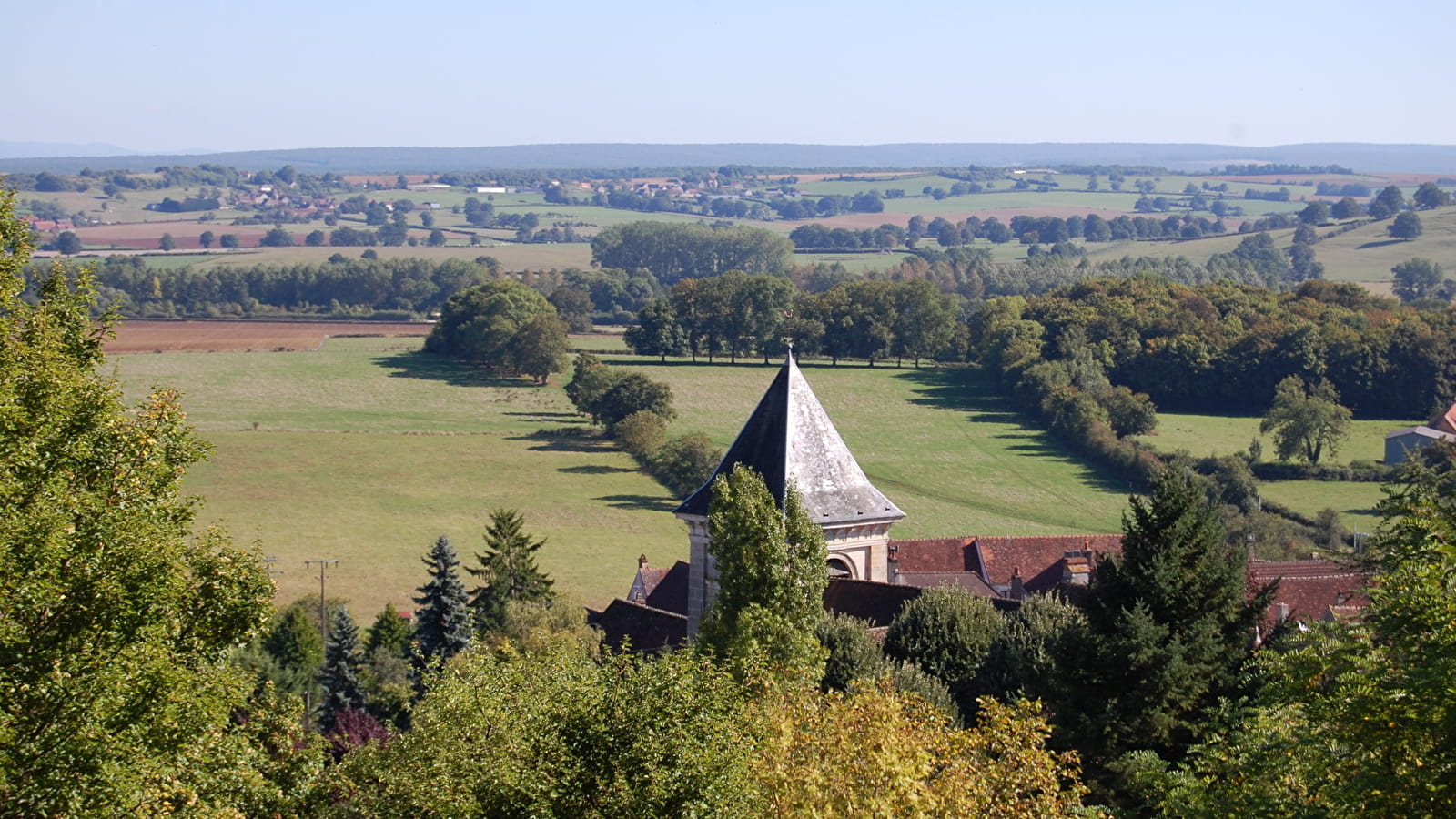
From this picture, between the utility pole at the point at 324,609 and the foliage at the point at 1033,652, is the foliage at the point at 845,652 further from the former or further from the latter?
the utility pole at the point at 324,609

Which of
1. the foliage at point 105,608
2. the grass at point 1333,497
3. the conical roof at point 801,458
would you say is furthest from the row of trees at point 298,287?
the foliage at point 105,608

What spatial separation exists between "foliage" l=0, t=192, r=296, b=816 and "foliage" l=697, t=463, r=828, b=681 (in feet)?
29.9

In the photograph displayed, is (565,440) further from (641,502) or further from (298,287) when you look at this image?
(298,287)

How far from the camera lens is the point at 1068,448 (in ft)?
307

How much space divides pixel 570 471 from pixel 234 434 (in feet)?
70.8

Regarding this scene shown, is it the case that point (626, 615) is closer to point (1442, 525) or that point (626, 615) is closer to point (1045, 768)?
point (1045, 768)

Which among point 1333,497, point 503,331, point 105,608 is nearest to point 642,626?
point 105,608

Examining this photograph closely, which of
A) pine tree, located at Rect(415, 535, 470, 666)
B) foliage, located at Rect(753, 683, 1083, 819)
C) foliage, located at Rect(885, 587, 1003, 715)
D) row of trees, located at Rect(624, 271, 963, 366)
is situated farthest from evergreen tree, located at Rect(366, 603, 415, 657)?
row of trees, located at Rect(624, 271, 963, 366)

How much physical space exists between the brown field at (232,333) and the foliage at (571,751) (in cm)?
10455

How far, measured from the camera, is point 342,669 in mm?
45375

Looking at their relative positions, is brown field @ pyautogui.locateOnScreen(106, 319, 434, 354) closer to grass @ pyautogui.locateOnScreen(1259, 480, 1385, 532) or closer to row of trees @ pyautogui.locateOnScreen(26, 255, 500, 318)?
row of trees @ pyautogui.locateOnScreen(26, 255, 500, 318)

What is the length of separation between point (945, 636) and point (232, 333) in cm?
11855

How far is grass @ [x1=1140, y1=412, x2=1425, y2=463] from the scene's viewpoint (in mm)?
89188

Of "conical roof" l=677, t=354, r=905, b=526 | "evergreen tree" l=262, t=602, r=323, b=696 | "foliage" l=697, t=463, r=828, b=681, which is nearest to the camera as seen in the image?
"foliage" l=697, t=463, r=828, b=681
